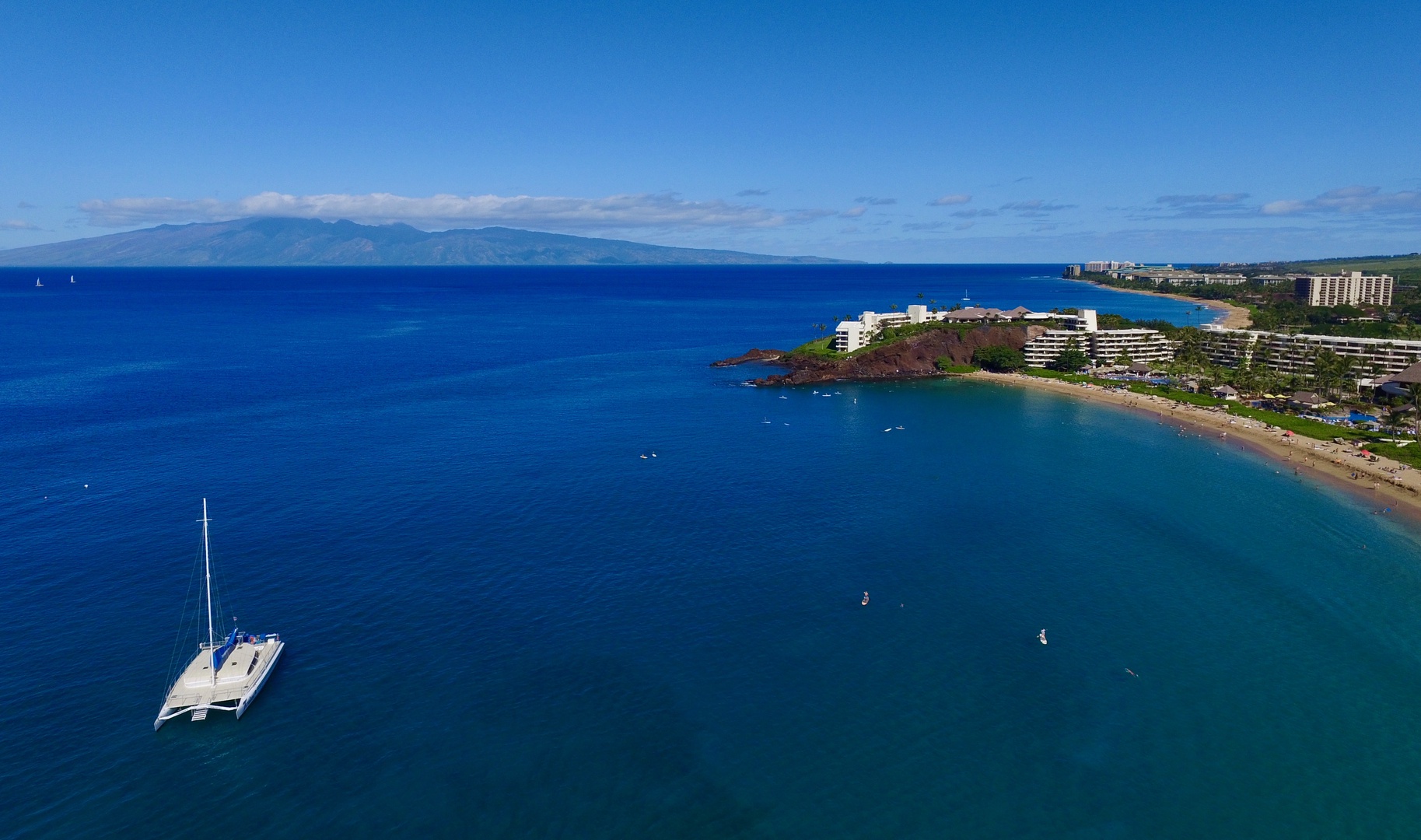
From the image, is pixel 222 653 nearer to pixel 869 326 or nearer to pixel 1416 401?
pixel 1416 401

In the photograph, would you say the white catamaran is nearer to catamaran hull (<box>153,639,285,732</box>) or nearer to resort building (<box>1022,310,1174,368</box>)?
catamaran hull (<box>153,639,285,732</box>)

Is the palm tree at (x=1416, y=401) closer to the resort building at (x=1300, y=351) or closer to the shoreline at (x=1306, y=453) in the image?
the shoreline at (x=1306, y=453)

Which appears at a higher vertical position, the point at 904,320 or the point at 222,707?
the point at 904,320

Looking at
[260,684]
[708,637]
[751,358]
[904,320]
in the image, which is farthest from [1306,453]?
[260,684]

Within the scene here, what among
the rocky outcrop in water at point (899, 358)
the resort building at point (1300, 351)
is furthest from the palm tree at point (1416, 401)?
the rocky outcrop in water at point (899, 358)

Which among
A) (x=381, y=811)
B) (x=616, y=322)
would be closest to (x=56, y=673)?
(x=381, y=811)

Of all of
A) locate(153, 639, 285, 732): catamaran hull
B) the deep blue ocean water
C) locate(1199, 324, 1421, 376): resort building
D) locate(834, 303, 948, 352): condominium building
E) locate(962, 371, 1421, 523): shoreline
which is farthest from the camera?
locate(834, 303, 948, 352): condominium building

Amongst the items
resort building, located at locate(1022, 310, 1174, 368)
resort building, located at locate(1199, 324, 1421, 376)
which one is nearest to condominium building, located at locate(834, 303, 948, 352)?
resort building, located at locate(1022, 310, 1174, 368)
